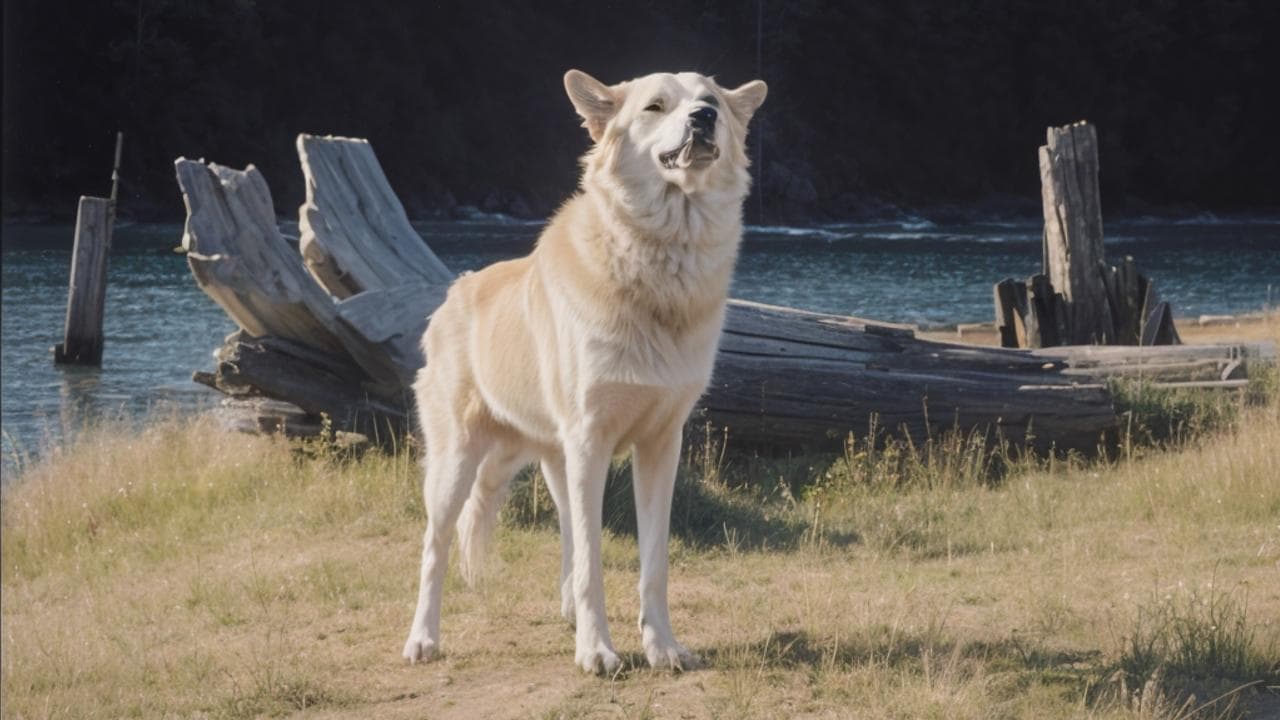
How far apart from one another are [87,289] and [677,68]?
43.4 metres

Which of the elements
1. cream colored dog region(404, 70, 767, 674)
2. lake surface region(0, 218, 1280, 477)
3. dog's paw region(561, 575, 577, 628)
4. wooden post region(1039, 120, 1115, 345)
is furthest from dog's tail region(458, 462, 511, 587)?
wooden post region(1039, 120, 1115, 345)

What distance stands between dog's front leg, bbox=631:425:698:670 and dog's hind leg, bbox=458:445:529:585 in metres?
0.84

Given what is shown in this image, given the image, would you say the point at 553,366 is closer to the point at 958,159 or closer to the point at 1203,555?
the point at 1203,555

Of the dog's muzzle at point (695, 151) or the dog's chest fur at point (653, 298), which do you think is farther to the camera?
the dog's chest fur at point (653, 298)

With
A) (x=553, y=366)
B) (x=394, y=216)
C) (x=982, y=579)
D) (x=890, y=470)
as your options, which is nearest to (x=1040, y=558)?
(x=982, y=579)

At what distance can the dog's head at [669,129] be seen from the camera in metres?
4.72

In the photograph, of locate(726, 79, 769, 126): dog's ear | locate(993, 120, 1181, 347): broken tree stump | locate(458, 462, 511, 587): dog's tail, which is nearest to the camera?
locate(726, 79, 769, 126): dog's ear

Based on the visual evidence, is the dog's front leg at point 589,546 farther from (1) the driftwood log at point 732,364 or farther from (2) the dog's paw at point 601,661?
(1) the driftwood log at point 732,364

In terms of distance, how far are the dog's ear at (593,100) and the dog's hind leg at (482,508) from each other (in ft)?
4.90

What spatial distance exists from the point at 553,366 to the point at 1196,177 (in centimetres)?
5638

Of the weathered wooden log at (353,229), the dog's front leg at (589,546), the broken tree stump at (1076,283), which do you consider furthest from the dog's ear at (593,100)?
the broken tree stump at (1076,283)

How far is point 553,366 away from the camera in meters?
5.07

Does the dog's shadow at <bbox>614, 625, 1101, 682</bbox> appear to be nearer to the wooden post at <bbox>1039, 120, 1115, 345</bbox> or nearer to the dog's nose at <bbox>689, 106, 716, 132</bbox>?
the dog's nose at <bbox>689, 106, 716, 132</bbox>

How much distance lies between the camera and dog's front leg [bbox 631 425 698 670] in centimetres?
501
